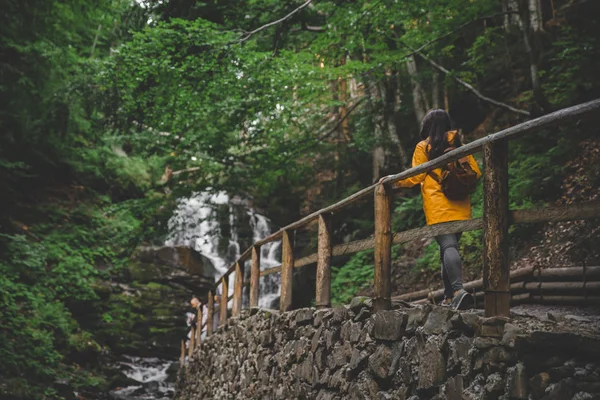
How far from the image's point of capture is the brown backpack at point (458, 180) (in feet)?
12.9

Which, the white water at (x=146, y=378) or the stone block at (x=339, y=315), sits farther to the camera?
the white water at (x=146, y=378)

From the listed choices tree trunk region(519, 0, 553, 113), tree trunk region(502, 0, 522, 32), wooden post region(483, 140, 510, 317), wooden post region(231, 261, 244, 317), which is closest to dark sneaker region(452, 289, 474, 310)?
wooden post region(483, 140, 510, 317)

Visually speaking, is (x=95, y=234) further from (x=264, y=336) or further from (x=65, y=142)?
(x=264, y=336)

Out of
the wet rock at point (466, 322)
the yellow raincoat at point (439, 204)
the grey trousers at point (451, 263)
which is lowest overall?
the wet rock at point (466, 322)

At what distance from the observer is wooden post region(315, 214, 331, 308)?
5.20 metres

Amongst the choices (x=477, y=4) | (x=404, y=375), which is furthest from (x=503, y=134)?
(x=477, y=4)

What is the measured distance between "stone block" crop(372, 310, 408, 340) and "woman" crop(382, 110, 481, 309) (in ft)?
1.43

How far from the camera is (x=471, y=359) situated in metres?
2.83

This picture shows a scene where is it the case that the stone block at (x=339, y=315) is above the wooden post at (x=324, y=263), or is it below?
below

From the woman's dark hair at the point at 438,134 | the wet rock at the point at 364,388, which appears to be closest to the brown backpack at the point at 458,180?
the woman's dark hair at the point at 438,134

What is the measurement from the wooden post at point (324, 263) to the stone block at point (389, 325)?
1271 millimetres

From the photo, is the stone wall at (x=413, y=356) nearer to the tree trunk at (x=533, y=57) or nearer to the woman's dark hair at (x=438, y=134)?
the woman's dark hair at (x=438, y=134)

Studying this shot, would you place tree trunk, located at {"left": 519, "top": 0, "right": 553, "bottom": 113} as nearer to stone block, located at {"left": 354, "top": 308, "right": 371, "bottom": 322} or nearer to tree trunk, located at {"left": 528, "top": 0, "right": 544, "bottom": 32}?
tree trunk, located at {"left": 528, "top": 0, "right": 544, "bottom": 32}

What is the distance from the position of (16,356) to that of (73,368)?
2423 millimetres
